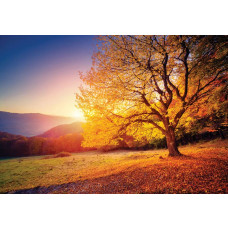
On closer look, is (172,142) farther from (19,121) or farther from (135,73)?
(19,121)

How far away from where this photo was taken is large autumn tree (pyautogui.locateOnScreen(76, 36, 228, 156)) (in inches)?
152

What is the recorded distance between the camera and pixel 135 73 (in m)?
4.04

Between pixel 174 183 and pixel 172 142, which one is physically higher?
pixel 172 142

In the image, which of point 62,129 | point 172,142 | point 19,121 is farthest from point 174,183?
point 62,129

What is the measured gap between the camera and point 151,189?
8.96ft

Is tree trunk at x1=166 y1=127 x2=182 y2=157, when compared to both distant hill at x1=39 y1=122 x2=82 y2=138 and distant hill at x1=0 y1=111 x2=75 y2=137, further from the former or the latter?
distant hill at x1=39 y1=122 x2=82 y2=138

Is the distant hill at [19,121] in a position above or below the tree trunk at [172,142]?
above

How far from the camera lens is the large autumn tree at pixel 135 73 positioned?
387 cm

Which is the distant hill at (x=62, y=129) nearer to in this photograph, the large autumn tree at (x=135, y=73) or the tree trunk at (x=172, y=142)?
the large autumn tree at (x=135, y=73)

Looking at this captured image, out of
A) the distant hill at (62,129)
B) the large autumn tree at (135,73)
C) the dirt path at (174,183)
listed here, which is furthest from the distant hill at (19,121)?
the dirt path at (174,183)

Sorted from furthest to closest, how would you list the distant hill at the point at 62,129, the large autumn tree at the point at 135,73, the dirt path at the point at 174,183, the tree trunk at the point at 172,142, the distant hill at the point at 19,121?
the distant hill at the point at 62,129, the distant hill at the point at 19,121, the tree trunk at the point at 172,142, the large autumn tree at the point at 135,73, the dirt path at the point at 174,183
